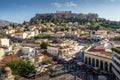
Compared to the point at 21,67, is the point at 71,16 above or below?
above

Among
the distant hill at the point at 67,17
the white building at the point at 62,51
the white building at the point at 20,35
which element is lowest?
the white building at the point at 62,51

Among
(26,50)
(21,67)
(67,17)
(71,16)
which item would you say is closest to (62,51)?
(26,50)

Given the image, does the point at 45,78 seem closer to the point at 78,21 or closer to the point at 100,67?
the point at 100,67

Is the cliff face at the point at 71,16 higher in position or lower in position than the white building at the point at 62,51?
higher

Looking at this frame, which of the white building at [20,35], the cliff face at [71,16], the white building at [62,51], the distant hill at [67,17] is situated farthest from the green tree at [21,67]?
the cliff face at [71,16]

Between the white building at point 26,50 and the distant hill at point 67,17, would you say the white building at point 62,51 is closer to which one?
the white building at point 26,50

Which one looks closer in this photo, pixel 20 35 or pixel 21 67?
pixel 21 67

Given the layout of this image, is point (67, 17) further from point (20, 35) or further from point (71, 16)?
point (20, 35)

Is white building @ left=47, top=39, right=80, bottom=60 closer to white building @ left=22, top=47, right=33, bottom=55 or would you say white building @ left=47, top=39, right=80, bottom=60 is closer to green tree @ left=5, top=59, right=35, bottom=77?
white building @ left=22, top=47, right=33, bottom=55

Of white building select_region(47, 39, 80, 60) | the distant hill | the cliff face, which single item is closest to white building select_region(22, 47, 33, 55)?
white building select_region(47, 39, 80, 60)

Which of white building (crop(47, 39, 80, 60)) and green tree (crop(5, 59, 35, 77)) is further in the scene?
white building (crop(47, 39, 80, 60))

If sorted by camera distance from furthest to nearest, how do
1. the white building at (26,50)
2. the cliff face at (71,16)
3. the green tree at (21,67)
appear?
the cliff face at (71,16) → the white building at (26,50) → the green tree at (21,67)

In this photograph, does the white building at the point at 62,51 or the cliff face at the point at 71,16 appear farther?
the cliff face at the point at 71,16

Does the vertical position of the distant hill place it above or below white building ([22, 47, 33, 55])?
above
